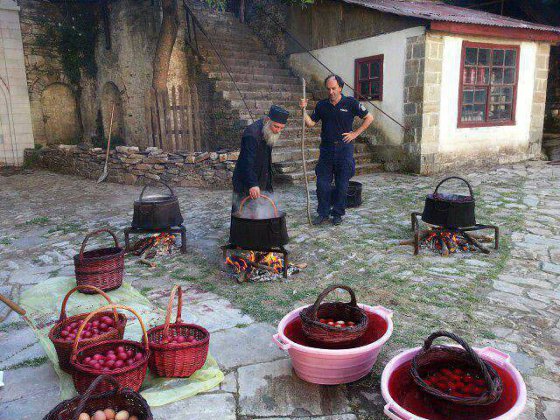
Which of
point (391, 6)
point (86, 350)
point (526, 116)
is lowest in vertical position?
point (86, 350)

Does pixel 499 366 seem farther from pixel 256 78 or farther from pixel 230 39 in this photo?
pixel 230 39

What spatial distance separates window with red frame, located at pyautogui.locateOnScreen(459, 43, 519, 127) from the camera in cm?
1093

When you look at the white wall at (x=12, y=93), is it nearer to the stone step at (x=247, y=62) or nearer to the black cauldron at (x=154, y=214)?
the stone step at (x=247, y=62)

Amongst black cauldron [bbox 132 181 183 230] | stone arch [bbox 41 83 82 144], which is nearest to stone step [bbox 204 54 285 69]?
stone arch [bbox 41 83 82 144]

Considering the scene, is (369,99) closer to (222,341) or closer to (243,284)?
(243,284)

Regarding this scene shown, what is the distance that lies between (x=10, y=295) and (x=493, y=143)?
11381mm

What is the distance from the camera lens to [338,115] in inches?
265

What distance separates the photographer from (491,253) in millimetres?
5672

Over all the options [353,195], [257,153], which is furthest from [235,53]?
[257,153]

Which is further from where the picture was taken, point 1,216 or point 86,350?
point 1,216

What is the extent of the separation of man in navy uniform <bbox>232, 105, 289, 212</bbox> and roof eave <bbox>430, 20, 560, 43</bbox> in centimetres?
633

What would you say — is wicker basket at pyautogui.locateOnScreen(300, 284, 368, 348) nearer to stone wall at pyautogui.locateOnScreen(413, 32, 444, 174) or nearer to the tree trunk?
stone wall at pyautogui.locateOnScreen(413, 32, 444, 174)

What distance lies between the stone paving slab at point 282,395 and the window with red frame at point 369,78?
9408mm

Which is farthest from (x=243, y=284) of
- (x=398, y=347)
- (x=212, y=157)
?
(x=212, y=157)
